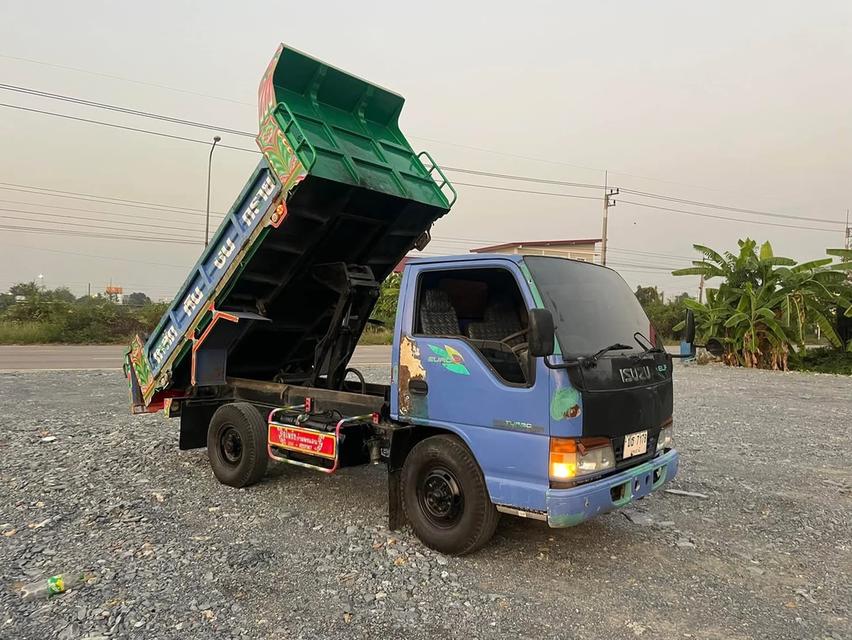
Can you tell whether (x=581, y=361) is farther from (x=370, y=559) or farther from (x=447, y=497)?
(x=370, y=559)

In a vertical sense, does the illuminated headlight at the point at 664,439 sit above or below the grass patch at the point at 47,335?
below

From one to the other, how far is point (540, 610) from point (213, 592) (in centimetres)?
200

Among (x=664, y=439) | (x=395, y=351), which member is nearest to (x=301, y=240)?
(x=395, y=351)

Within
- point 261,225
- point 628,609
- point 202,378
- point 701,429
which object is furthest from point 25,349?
point 628,609

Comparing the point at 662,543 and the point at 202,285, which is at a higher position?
the point at 202,285

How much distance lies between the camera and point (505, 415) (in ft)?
13.0

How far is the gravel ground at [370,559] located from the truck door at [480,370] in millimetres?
770

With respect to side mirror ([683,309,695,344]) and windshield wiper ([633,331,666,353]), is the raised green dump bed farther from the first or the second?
side mirror ([683,309,695,344])

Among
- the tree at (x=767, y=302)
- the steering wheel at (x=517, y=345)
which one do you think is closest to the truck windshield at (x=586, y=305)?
the steering wheel at (x=517, y=345)

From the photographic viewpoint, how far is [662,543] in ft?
15.3

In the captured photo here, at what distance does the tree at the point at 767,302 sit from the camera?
18.8m

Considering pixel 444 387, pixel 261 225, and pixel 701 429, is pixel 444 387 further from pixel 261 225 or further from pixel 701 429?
pixel 701 429

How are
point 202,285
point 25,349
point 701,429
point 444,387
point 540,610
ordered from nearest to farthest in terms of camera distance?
point 540,610, point 444,387, point 202,285, point 701,429, point 25,349

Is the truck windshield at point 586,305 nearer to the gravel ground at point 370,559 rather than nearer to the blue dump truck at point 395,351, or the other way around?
the blue dump truck at point 395,351
